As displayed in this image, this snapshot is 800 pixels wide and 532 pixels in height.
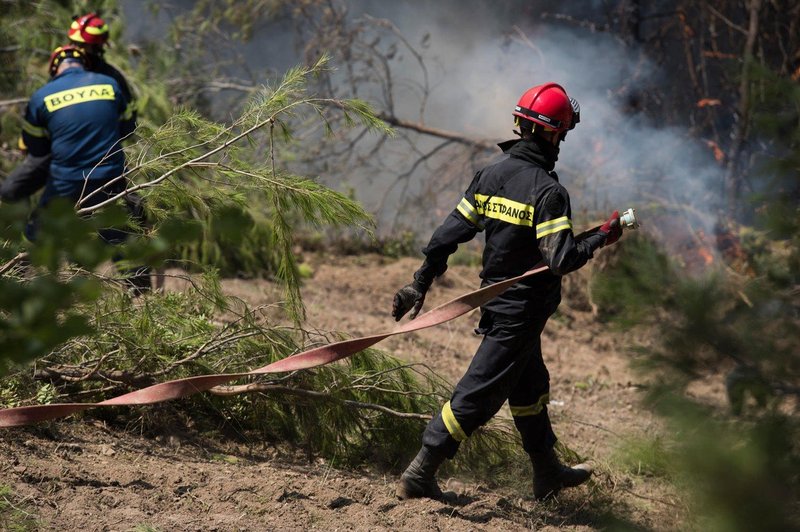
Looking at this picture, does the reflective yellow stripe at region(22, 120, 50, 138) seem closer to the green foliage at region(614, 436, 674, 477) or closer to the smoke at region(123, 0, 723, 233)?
the smoke at region(123, 0, 723, 233)

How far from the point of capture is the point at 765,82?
2637 millimetres

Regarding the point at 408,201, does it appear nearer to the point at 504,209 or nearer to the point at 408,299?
the point at 408,299

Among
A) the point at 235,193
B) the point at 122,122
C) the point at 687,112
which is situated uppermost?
the point at 687,112

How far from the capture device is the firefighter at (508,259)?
3.95 m

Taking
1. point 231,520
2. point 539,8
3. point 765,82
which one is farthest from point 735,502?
point 539,8

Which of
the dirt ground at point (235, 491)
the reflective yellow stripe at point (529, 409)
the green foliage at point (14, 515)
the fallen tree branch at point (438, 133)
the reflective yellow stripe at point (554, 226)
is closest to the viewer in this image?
the green foliage at point (14, 515)

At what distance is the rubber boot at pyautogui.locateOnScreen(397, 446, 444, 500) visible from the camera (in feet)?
13.4

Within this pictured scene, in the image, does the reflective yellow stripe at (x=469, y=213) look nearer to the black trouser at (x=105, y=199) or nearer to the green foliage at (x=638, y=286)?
the black trouser at (x=105, y=199)

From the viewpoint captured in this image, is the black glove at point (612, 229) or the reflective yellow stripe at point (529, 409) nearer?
the black glove at point (612, 229)

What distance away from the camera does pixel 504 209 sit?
398 centimetres

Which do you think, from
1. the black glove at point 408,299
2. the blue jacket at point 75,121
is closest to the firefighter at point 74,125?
the blue jacket at point 75,121

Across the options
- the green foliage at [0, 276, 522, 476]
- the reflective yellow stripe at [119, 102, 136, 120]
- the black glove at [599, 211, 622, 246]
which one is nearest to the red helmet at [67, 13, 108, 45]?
the reflective yellow stripe at [119, 102, 136, 120]

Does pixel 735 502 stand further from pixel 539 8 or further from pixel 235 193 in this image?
pixel 539 8

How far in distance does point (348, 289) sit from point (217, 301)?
4173 mm
